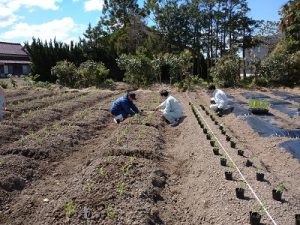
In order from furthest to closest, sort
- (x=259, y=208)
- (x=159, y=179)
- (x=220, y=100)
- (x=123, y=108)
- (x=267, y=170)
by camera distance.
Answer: (x=220, y=100), (x=123, y=108), (x=267, y=170), (x=159, y=179), (x=259, y=208)

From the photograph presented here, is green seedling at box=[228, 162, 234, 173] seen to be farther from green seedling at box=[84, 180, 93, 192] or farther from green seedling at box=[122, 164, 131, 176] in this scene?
green seedling at box=[84, 180, 93, 192]

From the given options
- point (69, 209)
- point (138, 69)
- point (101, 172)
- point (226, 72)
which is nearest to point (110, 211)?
point (69, 209)

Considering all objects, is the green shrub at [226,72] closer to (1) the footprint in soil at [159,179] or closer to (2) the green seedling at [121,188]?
(1) the footprint in soil at [159,179]

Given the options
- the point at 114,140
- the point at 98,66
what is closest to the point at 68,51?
the point at 98,66

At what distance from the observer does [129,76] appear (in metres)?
22.6

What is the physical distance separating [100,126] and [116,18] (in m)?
24.0

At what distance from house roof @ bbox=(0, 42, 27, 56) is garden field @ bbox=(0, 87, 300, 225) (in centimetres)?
3408

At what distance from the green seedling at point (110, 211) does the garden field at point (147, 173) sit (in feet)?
0.07

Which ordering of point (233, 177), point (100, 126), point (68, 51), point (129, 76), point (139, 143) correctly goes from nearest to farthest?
1. point (233, 177)
2. point (139, 143)
3. point (100, 126)
4. point (129, 76)
5. point (68, 51)

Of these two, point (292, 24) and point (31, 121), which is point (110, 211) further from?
point (292, 24)

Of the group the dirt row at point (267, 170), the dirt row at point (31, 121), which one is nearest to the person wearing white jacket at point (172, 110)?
the dirt row at point (267, 170)

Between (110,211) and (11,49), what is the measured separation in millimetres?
41368

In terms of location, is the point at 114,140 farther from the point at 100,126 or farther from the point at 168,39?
the point at 168,39

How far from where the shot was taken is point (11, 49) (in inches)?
1647
